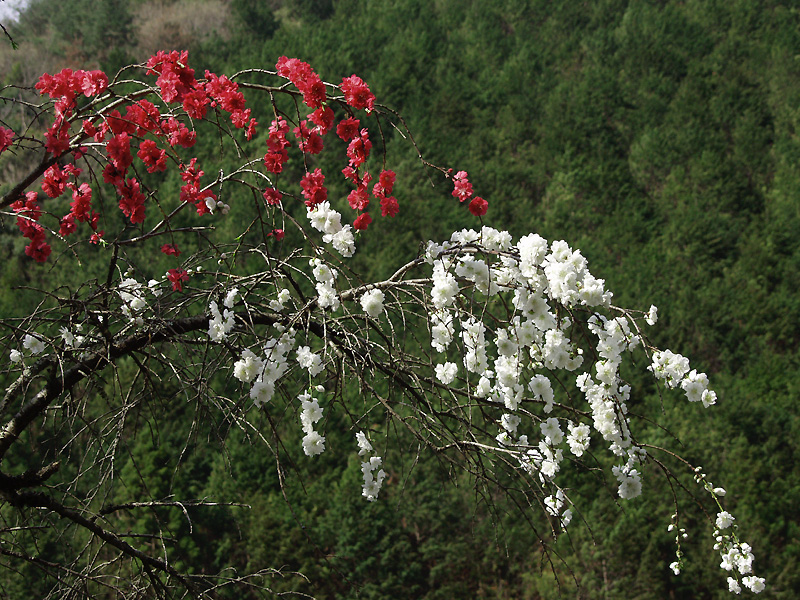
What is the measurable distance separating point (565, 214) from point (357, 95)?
12033mm

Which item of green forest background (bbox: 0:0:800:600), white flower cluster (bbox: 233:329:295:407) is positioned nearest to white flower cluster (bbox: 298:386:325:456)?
white flower cluster (bbox: 233:329:295:407)

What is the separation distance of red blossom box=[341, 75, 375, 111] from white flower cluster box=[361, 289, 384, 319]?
476 millimetres

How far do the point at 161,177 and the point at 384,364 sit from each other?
1334 centimetres

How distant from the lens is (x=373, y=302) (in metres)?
1.85

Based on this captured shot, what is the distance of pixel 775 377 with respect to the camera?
1049 centimetres

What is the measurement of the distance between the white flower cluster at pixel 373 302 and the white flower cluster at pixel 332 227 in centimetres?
17

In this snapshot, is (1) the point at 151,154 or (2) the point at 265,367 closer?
(2) the point at 265,367

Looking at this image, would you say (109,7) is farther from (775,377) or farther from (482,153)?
(775,377)

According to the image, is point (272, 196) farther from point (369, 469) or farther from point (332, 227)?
point (369, 469)

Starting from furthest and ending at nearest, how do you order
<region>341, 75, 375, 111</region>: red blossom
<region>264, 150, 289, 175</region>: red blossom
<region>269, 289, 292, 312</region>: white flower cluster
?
<region>264, 150, 289, 175</region>: red blossom → <region>269, 289, 292, 312</region>: white flower cluster → <region>341, 75, 375, 111</region>: red blossom

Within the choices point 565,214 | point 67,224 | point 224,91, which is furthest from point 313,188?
point 565,214

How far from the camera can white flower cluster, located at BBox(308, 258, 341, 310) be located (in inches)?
72.7

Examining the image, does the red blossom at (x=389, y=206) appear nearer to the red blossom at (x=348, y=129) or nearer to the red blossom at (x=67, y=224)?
the red blossom at (x=348, y=129)

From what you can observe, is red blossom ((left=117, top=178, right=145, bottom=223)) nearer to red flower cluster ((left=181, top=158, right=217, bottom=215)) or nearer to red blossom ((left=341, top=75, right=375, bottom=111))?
red flower cluster ((left=181, top=158, right=217, bottom=215))
